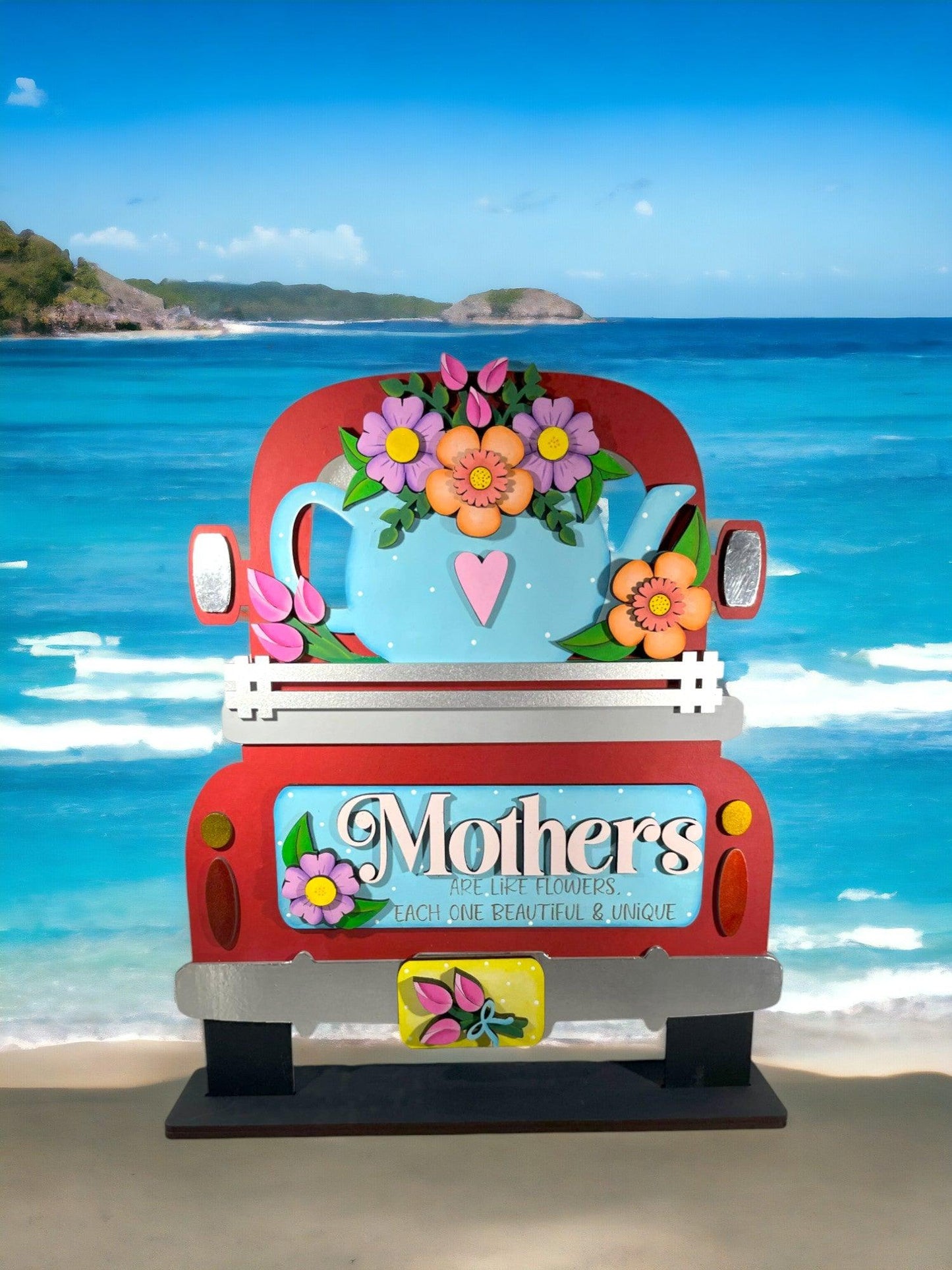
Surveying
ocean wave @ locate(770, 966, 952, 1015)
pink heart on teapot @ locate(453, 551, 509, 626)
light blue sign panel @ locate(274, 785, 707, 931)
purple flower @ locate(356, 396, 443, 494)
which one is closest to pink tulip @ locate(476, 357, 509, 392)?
purple flower @ locate(356, 396, 443, 494)

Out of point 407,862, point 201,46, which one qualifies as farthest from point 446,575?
point 201,46

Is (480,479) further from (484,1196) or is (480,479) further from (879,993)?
(879,993)

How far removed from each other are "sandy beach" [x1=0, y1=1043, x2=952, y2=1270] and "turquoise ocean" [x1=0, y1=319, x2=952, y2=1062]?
496mm

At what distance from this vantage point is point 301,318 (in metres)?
3.30

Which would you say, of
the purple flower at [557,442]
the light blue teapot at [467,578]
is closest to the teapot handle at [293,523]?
the light blue teapot at [467,578]

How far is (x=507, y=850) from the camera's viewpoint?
2.78 metres

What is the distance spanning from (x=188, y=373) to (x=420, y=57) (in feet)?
3.69

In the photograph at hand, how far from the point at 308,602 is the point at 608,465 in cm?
80

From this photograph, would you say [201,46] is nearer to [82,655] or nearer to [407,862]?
[82,655]

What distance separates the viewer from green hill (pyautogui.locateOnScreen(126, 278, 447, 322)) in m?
3.25

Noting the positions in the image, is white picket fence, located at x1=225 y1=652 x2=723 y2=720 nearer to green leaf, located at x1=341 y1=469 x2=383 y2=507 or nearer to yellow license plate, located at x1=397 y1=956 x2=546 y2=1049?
green leaf, located at x1=341 y1=469 x2=383 y2=507

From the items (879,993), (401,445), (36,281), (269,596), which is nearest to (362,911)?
(269,596)

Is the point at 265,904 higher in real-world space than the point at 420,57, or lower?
lower

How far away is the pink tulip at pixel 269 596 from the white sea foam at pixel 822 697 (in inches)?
59.3
